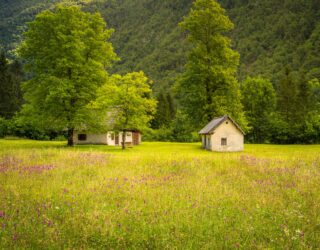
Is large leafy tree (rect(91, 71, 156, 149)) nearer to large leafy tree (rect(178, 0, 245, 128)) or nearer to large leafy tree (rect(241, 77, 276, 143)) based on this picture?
large leafy tree (rect(178, 0, 245, 128))

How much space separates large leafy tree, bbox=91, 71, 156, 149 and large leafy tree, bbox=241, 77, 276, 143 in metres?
36.8

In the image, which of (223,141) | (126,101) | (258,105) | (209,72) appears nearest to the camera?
(126,101)

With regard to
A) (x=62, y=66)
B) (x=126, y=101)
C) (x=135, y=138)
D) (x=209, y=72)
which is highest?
(x=209, y=72)

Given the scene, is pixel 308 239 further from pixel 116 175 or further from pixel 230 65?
pixel 230 65

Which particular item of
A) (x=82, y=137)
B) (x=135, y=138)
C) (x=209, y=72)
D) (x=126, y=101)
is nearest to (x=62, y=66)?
(x=126, y=101)

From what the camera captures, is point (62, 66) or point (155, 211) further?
point (62, 66)

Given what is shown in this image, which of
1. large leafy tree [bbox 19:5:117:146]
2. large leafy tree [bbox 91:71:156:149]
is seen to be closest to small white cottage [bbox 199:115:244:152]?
large leafy tree [bbox 91:71:156:149]

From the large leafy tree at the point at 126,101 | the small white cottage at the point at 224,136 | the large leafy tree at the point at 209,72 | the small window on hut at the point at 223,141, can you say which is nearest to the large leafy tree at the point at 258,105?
the large leafy tree at the point at 209,72

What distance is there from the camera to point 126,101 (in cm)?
4103

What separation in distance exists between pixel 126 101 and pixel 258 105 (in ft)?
138

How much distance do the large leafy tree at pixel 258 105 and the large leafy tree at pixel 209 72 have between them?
81.5 feet

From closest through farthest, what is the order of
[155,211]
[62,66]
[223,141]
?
[155,211] → [62,66] → [223,141]

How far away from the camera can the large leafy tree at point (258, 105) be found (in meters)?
70.9

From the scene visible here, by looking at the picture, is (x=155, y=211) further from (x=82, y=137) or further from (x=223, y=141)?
(x=82, y=137)
